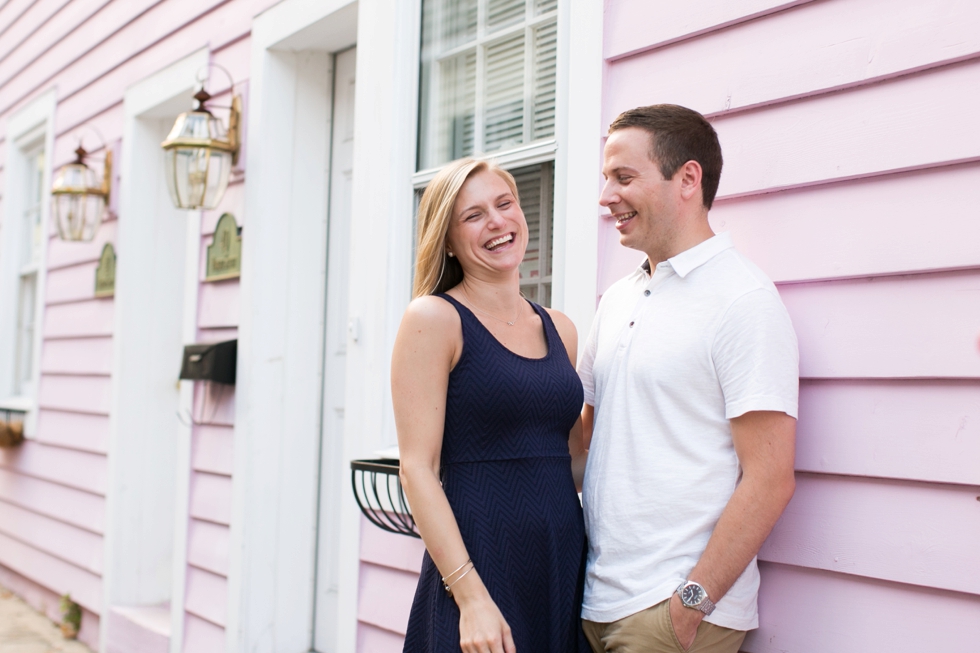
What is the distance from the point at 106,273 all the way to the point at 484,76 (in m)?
2.94

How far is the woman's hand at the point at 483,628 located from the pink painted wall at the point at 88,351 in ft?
7.65

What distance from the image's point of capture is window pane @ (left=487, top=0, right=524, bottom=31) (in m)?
2.79

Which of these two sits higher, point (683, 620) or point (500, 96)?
point (500, 96)

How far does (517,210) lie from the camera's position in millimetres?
1989

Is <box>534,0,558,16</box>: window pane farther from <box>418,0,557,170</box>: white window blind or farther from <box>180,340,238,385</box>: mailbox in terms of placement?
<box>180,340,238,385</box>: mailbox

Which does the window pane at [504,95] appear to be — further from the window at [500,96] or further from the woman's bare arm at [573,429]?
the woman's bare arm at [573,429]

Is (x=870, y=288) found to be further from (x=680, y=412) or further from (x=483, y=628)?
(x=483, y=628)

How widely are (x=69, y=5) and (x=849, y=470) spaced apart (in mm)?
5632

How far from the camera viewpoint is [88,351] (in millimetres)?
5082

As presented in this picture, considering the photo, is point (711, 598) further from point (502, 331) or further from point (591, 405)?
point (502, 331)

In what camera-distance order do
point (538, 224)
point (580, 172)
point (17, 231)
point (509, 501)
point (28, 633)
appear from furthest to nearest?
point (17, 231)
point (28, 633)
point (538, 224)
point (580, 172)
point (509, 501)

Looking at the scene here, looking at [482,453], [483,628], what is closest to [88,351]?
[482,453]

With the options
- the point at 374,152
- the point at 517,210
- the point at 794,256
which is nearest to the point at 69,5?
the point at 374,152

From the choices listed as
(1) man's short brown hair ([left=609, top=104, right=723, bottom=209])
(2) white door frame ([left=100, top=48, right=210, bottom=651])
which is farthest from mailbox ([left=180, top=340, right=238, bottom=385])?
(1) man's short brown hair ([left=609, top=104, right=723, bottom=209])
